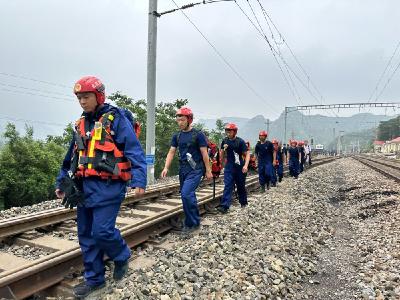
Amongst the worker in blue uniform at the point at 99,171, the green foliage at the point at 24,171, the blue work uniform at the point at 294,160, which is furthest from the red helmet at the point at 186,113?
the green foliage at the point at 24,171

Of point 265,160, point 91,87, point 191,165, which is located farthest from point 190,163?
point 265,160

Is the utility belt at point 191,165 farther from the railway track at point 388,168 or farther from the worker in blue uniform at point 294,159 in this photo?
the railway track at point 388,168

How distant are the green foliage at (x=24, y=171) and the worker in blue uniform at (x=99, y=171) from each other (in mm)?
19319

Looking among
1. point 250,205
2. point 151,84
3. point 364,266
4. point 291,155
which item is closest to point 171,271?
point 364,266

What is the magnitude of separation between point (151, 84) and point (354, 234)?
8.81 metres

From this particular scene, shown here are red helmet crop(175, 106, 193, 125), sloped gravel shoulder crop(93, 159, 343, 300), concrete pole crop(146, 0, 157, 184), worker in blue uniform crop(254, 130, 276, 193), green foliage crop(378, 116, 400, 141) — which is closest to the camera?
sloped gravel shoulder crop(93, 159, 343, 300)

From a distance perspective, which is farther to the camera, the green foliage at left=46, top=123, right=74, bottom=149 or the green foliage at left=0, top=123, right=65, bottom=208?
the green foliage at left=46, top=123, right=74, bottom=149

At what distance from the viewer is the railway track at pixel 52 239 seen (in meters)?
3.91

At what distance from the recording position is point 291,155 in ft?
62.1

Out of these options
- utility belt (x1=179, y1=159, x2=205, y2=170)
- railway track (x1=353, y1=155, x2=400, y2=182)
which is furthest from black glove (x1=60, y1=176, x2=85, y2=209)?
railway track (x1=353, y1=155, x2=400, y2=182)

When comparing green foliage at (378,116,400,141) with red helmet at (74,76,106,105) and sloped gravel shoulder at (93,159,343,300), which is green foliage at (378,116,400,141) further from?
red helmet at (74,76,106,105)

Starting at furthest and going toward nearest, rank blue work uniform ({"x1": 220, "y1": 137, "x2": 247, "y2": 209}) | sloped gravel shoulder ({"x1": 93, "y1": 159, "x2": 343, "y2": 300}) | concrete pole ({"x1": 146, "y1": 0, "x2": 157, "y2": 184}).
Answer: concrete pole ({"x1": 146, "y1": 0, "x2": 157, "y2": 184}) < blue work uniform ({"x1": 220, "y1": 137, "x2": 247, "y2": 209}) < sloped gravel shoulder ({"x1": 93, "y1": 159, "x2": 343, "y2": 300})

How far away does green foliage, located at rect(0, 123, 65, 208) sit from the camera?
21812 mm

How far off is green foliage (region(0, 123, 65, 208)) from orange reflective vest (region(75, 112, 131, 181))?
1951 centimetres
